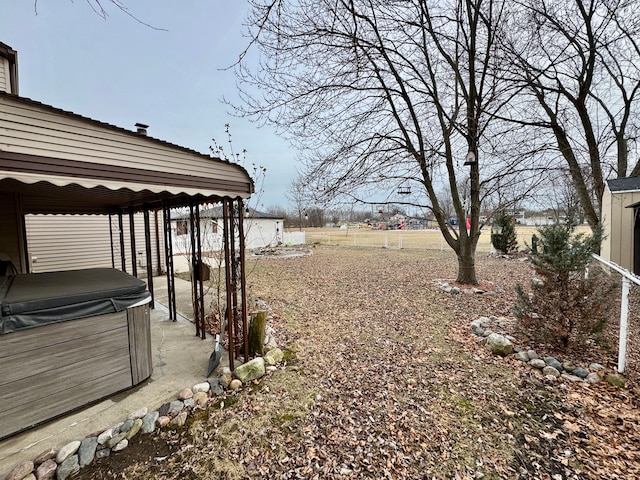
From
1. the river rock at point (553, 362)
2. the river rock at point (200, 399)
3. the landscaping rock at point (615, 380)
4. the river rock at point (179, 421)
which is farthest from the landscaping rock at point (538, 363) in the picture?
the river rock at point (179, 421)

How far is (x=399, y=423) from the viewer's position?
99.3 inches

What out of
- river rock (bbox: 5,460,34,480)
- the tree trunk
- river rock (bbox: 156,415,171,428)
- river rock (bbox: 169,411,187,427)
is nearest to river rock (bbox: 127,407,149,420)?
river rock (bbox: 156,415,171,428)

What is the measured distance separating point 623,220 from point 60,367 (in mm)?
12784

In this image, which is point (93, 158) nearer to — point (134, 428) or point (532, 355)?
point (134, 428)

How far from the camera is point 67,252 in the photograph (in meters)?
8.26

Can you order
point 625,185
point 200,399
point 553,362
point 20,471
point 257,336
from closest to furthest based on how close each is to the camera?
point 20,471 < point 200,399 < point 553,362 < point 257,336 < point 625,185

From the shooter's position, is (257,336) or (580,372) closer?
(580,372)

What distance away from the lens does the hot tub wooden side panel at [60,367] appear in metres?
2.30

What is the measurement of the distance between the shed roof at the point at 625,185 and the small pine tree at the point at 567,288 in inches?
246

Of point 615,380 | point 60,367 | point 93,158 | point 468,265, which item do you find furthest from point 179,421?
point 468,265

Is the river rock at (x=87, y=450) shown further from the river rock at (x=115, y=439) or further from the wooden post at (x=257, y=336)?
the wooden post at (x=257, y=336)

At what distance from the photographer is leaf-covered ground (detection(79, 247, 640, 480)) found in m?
2.08

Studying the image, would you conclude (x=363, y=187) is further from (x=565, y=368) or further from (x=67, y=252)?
(x=67, y=252)

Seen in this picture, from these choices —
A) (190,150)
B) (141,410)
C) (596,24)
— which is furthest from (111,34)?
(596,24)
